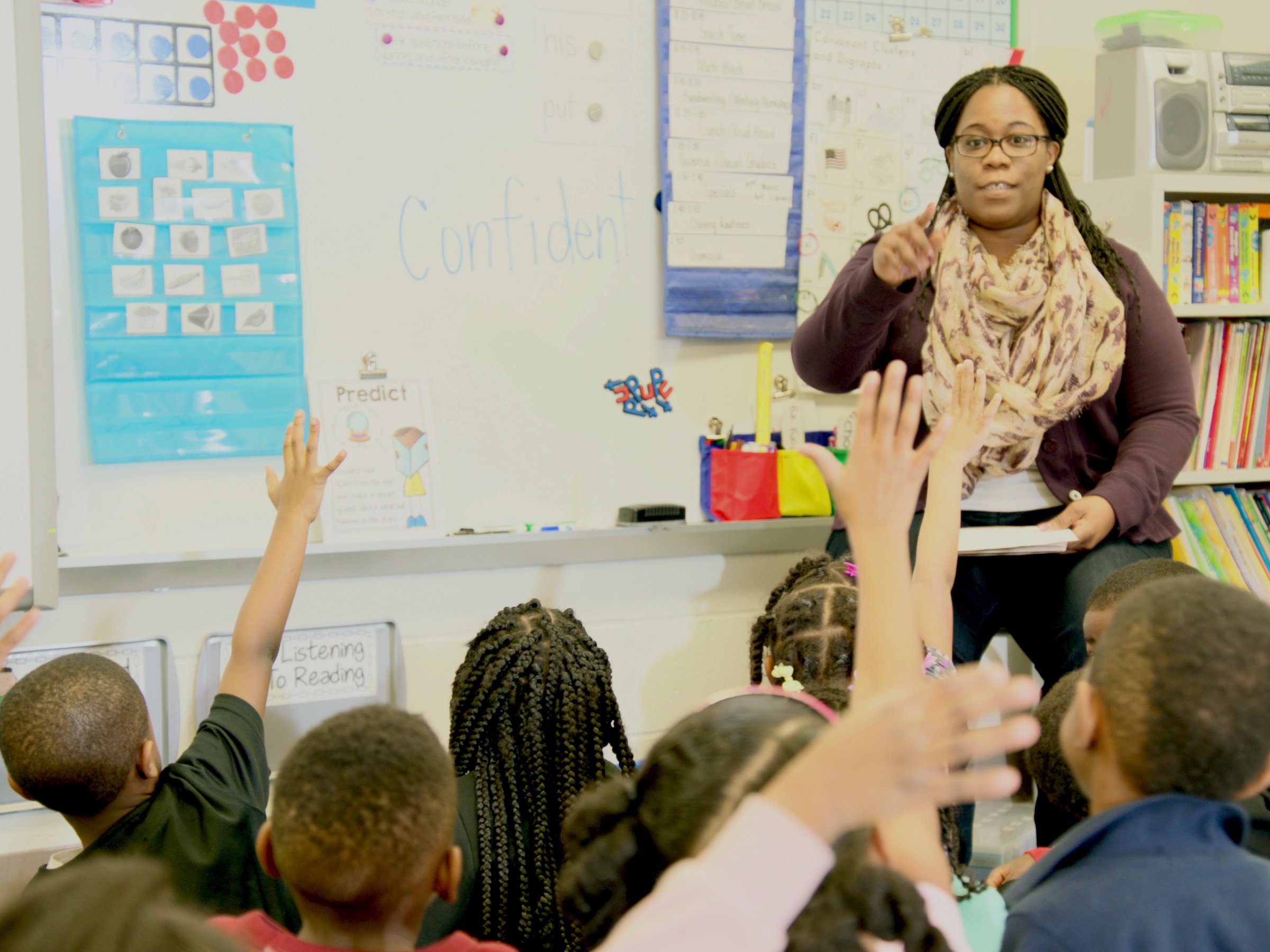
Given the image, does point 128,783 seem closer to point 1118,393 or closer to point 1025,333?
point 1025,333

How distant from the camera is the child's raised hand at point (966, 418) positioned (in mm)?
1446

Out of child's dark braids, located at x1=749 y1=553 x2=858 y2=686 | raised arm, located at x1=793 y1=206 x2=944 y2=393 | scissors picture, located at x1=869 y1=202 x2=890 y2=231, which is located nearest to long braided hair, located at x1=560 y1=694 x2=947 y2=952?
child's dark braids, located at x1=749 y1=553 x2=858 y2=686

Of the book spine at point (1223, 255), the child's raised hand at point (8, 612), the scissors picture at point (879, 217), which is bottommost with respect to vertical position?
the child's raised hand at point (8, 612)

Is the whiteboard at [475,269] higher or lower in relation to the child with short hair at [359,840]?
higher

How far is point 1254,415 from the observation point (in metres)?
2.76

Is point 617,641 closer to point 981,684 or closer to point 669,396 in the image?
point 669,396

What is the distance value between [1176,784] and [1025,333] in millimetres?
1527

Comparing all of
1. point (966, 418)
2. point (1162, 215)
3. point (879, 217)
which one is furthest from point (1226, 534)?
point (966, 418)

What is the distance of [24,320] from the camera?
204 centimetres

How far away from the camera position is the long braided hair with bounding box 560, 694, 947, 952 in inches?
30.0

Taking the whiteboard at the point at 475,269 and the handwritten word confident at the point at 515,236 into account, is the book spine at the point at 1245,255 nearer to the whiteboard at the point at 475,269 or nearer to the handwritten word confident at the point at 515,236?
the whiteboard at the point at 475,269

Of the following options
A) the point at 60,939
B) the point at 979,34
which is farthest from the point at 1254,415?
the point at 60,939

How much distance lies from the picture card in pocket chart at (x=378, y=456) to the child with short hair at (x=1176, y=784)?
1.75 m

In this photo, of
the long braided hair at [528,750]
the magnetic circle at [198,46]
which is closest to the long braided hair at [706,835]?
the long braided hair at [528,750]
